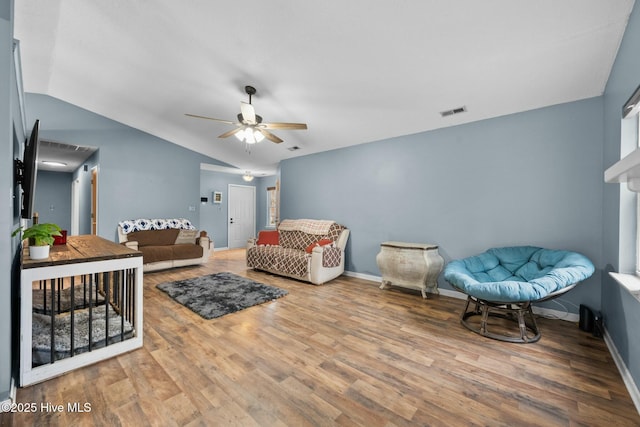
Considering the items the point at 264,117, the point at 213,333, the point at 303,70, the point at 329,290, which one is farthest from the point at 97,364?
the point at 264,117

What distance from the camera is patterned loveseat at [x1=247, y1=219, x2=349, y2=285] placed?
414 cm

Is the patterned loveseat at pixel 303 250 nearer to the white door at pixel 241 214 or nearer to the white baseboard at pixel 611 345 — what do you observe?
the white baseboard at pixel 611 345

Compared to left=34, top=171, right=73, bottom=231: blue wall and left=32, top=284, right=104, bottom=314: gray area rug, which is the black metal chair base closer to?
left=32, top=284, right=104, bottom=314: gray area rug

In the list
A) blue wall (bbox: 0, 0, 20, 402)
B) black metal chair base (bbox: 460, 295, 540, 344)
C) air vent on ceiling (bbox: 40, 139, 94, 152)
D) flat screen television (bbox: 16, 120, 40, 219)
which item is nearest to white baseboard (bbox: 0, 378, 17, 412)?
blue wall (bbox: 0, 0, 20, 402)

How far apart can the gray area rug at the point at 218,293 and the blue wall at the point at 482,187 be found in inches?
71.9

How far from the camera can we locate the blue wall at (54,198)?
785 cm

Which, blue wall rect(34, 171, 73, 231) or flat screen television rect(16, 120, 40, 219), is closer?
flat screen television rect(16, 120, 40, 219)

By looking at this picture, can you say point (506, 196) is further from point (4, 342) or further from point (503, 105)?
point (4, 342)

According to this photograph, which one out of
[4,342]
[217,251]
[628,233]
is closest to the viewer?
[4,342]

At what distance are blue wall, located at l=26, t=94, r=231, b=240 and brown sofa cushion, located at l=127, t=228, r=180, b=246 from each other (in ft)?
2.03

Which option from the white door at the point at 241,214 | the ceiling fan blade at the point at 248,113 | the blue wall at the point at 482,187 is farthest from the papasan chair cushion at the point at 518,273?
the white door at the point at 241,214

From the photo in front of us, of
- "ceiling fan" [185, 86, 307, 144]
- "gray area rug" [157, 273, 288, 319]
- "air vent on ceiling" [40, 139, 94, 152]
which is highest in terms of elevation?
"air vent on ceiling" [40, 139, 94, 152]

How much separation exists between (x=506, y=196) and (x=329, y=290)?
8.69ft

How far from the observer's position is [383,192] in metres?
4.37
